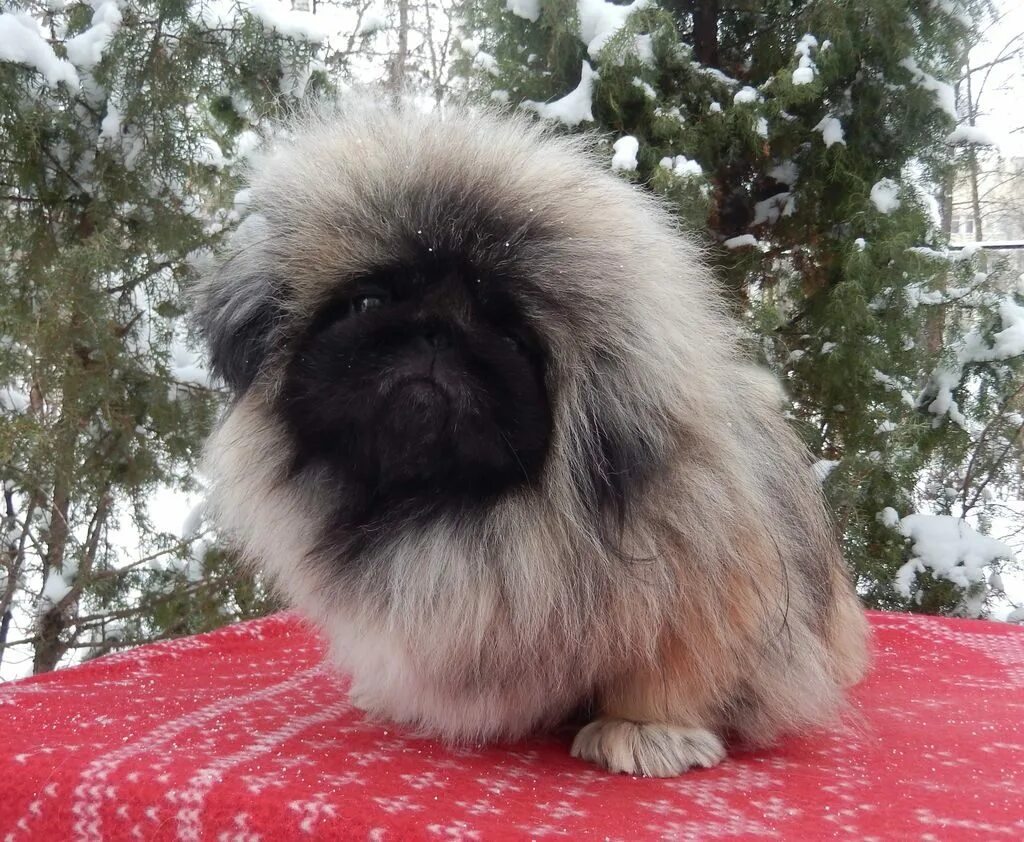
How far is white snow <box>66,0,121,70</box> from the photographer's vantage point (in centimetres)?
213

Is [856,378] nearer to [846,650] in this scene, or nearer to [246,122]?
[846,650]

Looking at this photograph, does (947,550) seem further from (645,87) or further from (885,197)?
(645,87)

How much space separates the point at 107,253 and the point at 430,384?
139cm

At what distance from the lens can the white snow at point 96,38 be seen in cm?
213

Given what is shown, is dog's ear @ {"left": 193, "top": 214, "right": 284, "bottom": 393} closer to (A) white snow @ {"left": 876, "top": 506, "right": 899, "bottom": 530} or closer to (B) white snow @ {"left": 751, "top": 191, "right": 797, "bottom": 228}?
(B) white snow @ {"left": 751, "top": 191, "right": 797, "bottom": 228}

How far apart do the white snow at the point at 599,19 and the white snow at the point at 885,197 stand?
32.5 inches

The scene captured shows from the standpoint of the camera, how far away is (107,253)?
207 cm

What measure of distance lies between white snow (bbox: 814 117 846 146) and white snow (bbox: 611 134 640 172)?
25.5 inches

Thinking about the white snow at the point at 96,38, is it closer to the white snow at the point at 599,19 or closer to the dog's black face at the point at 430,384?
the white snow at the point at 599,19

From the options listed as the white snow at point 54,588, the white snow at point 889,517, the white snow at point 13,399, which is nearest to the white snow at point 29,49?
the white snow at point 13,399

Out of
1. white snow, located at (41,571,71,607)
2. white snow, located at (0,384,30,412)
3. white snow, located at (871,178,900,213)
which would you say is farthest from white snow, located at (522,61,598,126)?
white snow, located at (41,571,71,607)

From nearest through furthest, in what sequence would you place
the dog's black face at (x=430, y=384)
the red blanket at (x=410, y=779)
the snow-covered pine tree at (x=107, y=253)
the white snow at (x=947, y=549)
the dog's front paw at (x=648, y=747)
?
the red blanket at (x=410, y=779) → the dog's black face at (x=430, y=384) → the dog's front paw at (x=648, y=747) → the snow-covered pine tree at (x=107, y=253) → the white snow at (x=947, y=549)

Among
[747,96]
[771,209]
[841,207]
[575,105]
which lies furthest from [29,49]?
[841,207]

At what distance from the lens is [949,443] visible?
2705mm
